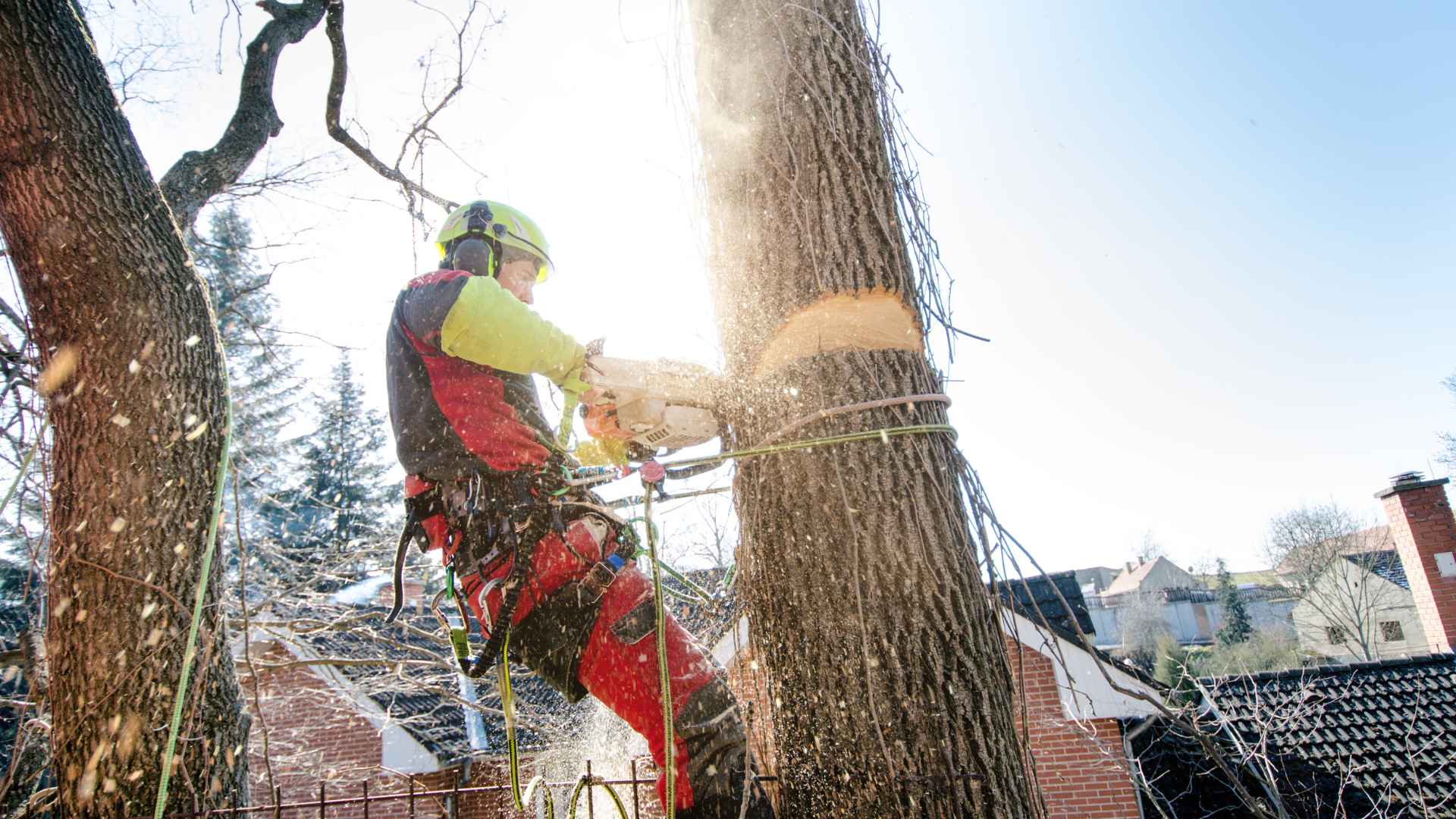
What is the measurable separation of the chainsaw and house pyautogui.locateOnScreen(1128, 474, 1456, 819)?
6.91 m

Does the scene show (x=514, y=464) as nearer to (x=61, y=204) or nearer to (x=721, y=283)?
(x=721, y=283)

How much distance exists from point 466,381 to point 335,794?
10.4 metres

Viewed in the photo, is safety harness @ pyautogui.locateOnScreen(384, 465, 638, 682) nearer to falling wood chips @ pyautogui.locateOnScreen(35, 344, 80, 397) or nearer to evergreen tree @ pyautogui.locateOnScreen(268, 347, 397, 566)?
falling wood chips @ pyautogui.locateOnScreen(35, 344, 80, 397)

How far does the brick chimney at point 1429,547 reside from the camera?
1366cm

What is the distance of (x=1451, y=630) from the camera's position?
13500 mm

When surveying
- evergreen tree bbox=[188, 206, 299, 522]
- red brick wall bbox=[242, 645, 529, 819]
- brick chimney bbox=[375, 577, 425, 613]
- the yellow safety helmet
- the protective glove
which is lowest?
red brick wall bbox=[242, 645, 529, 819]

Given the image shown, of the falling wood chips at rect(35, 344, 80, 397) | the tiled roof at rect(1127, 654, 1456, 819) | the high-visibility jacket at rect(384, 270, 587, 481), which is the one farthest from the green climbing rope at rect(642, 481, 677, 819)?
the tiled roof at rect(1127, 654, 1456, 819)

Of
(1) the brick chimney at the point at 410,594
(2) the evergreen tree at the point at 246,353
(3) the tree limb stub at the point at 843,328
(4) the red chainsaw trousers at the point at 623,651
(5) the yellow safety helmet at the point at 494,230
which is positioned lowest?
(4) the red chainsaw trousers at the point at 623,651

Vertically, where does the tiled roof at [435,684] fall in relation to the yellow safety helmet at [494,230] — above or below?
→ below

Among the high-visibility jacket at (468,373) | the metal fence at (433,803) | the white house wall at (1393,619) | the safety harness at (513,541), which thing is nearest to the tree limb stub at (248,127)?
the high-visibility jacket at (468,373)

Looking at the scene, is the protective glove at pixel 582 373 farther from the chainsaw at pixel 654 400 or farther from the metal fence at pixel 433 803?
the metal fence at pixel 433 803

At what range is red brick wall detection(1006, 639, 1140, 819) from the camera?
8.02 meters

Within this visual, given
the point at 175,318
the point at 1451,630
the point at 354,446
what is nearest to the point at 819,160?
the point at 175,318

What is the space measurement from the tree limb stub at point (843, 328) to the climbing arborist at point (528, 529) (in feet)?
2.35
